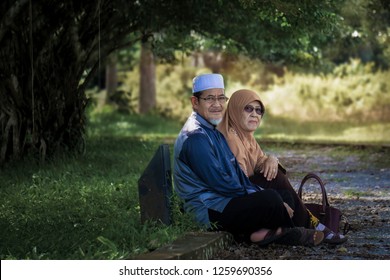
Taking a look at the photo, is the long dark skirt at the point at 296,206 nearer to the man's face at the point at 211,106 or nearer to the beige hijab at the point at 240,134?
the beige hijab at the point at 240,134

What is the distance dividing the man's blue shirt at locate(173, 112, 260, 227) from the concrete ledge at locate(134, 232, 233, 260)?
0.27m

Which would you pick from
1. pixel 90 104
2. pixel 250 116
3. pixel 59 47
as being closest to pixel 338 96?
pixel 90 104

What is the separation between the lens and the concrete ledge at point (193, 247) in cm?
736

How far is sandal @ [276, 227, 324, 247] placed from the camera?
848cm

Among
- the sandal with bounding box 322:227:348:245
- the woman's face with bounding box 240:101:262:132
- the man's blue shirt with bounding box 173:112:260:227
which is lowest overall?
the sandal with bounding box 322:227:348:245

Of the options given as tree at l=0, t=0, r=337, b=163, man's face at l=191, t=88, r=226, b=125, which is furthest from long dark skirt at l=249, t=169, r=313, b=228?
tree at l=0, t=0, r=337, b=163

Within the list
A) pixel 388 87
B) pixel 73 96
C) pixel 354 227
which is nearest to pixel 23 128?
pixel 73 96

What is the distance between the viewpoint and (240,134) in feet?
29.5

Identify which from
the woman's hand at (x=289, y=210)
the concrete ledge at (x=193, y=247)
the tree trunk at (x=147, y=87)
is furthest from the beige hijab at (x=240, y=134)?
the tree trunk at (x=147, y=87)

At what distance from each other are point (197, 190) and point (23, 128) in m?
8.03

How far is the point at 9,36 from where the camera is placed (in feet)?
51.4

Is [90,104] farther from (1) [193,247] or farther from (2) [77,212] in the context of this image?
(1) [193,247]

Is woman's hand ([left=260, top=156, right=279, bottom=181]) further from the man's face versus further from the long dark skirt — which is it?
the man's face

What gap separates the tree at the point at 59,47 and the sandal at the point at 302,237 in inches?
239
